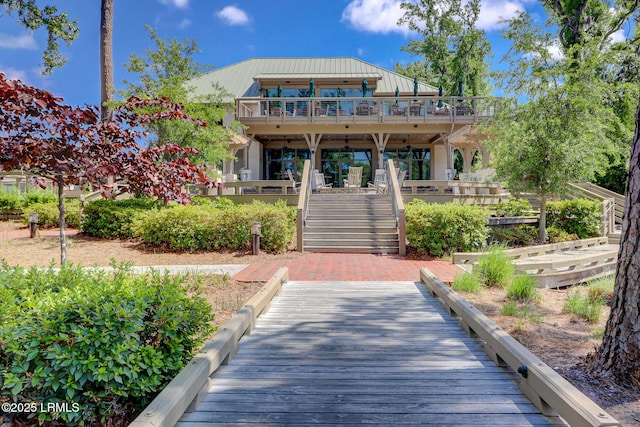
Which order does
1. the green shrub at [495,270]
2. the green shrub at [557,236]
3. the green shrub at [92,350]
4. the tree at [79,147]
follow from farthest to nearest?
the green shrub at [557,236]
the green shrub at [495,270]
the tree at [79,147]
the green shrub at [92,350]

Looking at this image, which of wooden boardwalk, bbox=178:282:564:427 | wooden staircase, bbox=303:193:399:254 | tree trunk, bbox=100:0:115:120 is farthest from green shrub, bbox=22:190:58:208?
wooden boardwalk, bbox=178:282:564:427

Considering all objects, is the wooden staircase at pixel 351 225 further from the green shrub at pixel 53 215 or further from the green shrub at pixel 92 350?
the green shrub at pixel 53 215

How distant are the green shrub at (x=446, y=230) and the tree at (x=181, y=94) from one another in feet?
19.5

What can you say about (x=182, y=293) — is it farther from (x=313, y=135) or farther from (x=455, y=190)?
(x=313, y=135)

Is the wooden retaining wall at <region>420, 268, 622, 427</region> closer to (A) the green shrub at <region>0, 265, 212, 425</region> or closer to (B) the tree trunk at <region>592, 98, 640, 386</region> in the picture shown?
(B) the tree trunk at <region>592, 98, 640, 386</region>

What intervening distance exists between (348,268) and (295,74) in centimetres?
1849

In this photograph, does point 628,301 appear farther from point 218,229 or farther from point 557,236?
point 557,236

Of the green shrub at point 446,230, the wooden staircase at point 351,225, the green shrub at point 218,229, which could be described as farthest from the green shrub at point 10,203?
the green shrub at point 446,230

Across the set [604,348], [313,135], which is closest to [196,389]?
[604,348]

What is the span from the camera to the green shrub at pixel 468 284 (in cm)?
581

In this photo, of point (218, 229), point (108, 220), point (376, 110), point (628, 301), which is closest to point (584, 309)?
point (628, 301)

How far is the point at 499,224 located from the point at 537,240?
1.18 m

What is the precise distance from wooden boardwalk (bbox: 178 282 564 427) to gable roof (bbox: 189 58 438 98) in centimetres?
2015

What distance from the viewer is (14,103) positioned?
4156 millimetres
